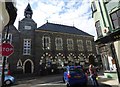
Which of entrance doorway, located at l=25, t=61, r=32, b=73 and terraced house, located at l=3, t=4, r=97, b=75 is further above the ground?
terraced house, located at l=3, t=4, r=97, b=75

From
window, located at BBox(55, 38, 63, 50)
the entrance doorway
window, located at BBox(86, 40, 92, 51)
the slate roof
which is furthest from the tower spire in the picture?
window, located at BBox(86, 40, 92, 51)

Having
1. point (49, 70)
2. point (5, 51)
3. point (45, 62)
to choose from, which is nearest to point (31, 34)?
point (45, 62)

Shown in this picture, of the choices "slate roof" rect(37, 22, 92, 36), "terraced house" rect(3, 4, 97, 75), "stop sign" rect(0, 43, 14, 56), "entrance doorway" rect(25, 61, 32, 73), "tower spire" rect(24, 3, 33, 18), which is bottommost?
"entrance doorway" rect(25, 61, 32, 73)

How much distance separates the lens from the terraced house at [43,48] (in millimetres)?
24789

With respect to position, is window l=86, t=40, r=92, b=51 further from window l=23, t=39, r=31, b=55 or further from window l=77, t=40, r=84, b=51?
window l=23, t=39, r=31, b=55

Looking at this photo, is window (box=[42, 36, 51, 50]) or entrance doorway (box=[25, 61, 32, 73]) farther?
window (box=[42, 36, 51, 50])

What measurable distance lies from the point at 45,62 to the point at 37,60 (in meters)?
1.80

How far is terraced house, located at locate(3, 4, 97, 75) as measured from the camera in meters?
24.8

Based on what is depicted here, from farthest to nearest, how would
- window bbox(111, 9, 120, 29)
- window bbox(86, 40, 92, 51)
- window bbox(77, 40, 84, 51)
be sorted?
window bbox(86, 40, 92, 51) < window bbox(77, 40, 84, 51) < window bbox(111, 9, 120, 29)

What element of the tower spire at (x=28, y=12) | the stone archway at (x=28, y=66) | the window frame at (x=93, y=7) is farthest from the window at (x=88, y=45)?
the window frame at (x=93, y=7)

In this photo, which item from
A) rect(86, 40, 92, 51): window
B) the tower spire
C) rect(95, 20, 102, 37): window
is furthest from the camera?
rect(86, 40, 92, 51): window

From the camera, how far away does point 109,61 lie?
45.2ft

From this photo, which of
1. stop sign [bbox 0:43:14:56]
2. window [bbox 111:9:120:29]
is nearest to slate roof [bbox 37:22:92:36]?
window [bbox 111:9:120:29]

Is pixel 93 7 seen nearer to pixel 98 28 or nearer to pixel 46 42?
pixel 98 28
